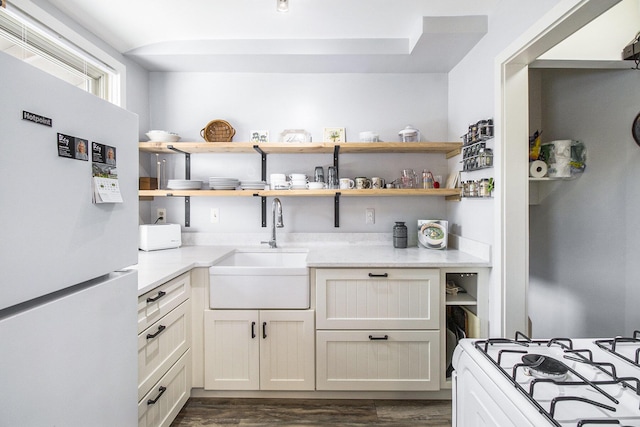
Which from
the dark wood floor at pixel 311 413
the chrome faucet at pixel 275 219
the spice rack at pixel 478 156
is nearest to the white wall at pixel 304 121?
the chrome faucet at pixel 275 219

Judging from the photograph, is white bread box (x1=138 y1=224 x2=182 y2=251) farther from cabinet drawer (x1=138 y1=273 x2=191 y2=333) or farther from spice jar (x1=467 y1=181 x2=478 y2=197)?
spice jar (x1=467 y1=181 x2=478 y2=197)

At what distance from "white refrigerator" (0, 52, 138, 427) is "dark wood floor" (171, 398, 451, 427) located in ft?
3.14

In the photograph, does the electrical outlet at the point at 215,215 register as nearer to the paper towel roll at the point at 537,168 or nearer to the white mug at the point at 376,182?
the white mug at the point at 376,182

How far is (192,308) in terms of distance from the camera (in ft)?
6.09

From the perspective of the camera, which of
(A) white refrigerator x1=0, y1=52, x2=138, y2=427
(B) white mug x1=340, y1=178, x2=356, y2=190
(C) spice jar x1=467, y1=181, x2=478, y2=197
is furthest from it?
(B) white mug x1=340, y1=178, x2=356, y2=190

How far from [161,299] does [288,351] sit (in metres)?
0.81

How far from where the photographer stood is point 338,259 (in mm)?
1908

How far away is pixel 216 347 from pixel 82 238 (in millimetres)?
1324

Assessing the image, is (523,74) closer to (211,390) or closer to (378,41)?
(378,41)

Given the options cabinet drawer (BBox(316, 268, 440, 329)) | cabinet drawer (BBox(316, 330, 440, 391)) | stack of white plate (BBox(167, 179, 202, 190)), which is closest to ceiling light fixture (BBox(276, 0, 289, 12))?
stack of white plate (BBox(167, 179, 202, 190))

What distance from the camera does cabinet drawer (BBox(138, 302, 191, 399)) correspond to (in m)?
1.35

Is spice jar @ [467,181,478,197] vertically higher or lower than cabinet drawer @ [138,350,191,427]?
higher

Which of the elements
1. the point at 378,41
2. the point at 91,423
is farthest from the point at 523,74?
the point at 91,423

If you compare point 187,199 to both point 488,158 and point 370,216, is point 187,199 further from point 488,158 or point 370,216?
point 488,158
